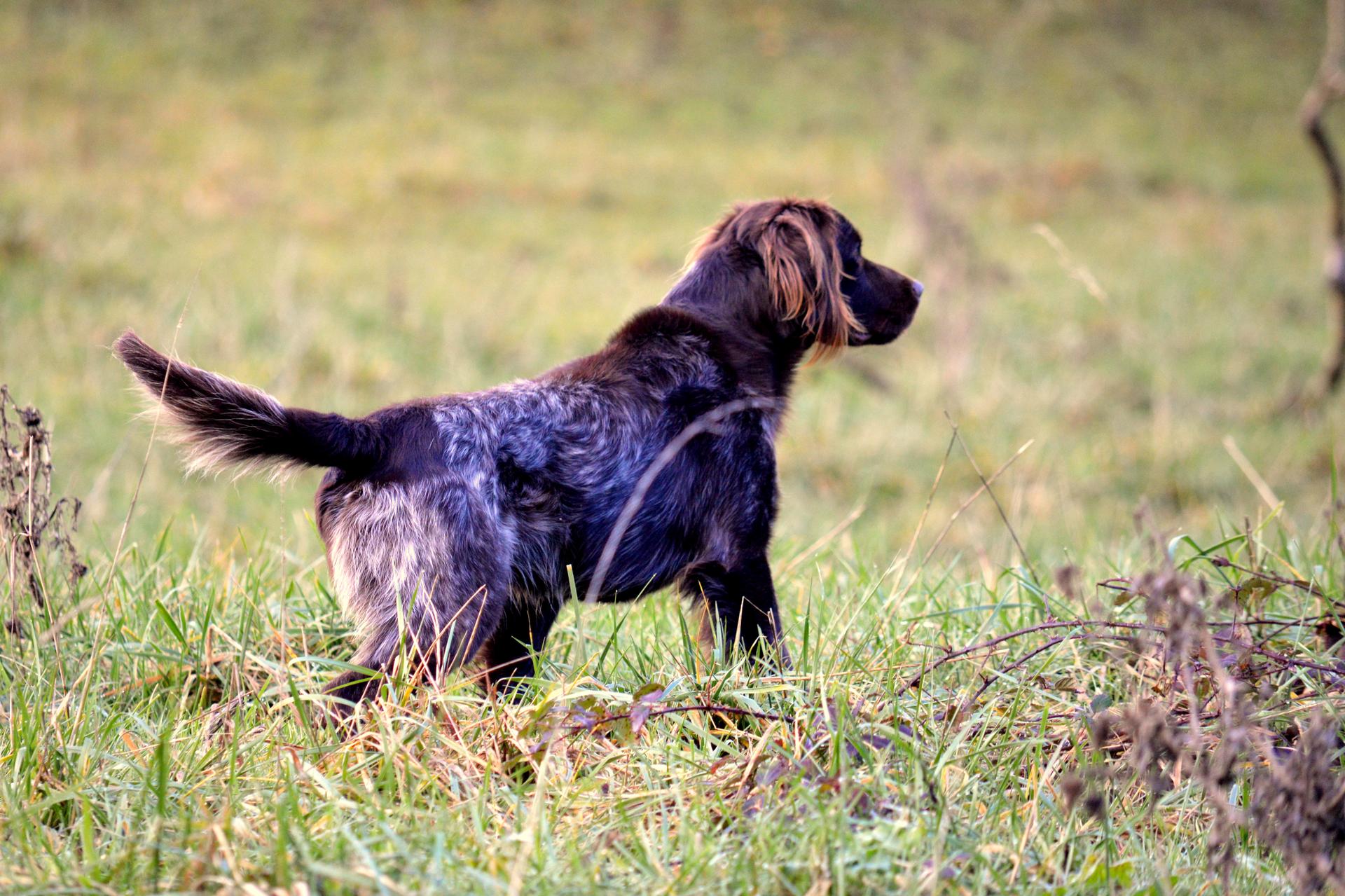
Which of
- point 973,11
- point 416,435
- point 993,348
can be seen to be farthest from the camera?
point 973,11

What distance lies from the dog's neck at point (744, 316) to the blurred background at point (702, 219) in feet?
2.31

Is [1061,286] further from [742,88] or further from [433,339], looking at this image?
[742,88]

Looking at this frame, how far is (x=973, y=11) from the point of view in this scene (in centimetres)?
2669

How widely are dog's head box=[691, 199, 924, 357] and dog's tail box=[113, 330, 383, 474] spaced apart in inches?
52.8

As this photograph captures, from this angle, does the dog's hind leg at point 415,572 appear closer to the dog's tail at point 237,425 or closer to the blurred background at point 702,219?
the dog's tail at point 237,425

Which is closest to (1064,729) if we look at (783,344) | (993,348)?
(783,344)

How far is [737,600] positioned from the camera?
3.07m

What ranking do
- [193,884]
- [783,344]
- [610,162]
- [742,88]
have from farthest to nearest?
[742,88], [610,162], [783,344], [193,884]

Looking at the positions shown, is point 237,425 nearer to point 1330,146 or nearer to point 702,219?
point 1330,146

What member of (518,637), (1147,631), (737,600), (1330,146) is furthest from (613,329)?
(1147,631)

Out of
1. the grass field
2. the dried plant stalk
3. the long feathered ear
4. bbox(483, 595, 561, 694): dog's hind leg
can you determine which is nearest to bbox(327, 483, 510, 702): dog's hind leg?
the grass field

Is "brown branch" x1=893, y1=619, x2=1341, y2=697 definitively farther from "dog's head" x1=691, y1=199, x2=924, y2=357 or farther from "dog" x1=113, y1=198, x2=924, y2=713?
"dog's head" x1=691, y1=199, x2=924, y2=357

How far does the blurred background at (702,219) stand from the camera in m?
7.88

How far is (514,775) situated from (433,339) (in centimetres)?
777
